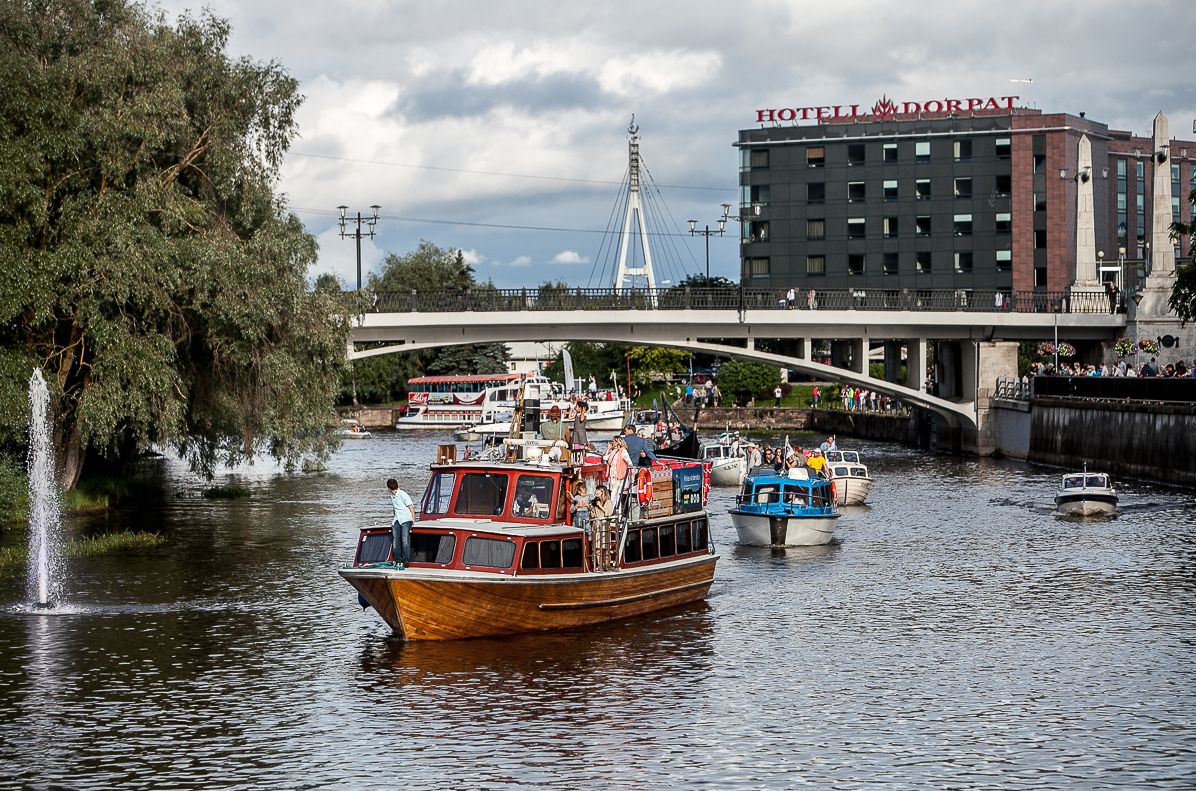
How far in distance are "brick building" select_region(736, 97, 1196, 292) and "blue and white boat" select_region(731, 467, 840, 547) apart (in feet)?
309

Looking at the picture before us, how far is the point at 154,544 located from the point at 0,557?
229 inches

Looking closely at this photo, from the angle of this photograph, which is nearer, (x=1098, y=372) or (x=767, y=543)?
(x=767, y=543)

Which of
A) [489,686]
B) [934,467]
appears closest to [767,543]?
[489,686]

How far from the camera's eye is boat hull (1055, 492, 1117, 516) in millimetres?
55688

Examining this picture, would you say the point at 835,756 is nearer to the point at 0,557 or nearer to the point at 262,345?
the point at 0,557

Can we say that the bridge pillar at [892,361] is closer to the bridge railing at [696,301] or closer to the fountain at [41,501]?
the bridge railing at [696,301]

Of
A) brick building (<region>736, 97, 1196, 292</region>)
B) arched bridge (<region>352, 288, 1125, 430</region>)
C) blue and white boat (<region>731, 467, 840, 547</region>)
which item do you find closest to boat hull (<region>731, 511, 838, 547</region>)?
blue and white boat (<region>731, 467, 840, 547</region>)

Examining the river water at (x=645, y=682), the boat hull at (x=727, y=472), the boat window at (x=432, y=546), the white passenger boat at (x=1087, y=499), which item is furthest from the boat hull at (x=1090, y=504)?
the boat window at (x=432, y=546)

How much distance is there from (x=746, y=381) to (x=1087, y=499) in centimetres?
7934

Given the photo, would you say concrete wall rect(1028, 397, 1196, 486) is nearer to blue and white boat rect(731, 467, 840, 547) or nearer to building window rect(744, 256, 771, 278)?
blue and white boat rect(731, 467, 840, 547)

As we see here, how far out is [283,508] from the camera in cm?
5950

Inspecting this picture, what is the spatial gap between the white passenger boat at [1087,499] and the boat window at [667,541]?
26200 millimetres

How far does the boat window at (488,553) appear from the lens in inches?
1182

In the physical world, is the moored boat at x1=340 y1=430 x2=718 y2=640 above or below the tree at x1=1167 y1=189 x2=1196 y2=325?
below
